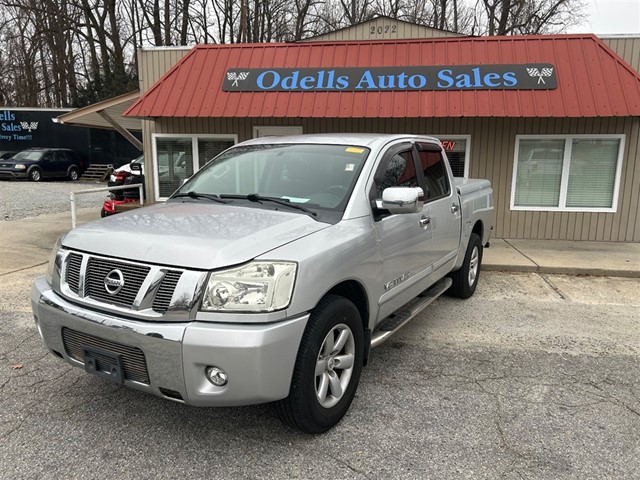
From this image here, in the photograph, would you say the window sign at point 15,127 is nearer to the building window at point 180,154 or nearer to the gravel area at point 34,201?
the gravel area at point 34,201

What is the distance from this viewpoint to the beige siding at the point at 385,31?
10.9 m

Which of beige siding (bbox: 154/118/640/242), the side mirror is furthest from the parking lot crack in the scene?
the side mirror

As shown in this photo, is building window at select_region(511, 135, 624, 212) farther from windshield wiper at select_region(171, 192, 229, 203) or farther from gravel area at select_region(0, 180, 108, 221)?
gravel area at select_region(0, 180, 108, 221)

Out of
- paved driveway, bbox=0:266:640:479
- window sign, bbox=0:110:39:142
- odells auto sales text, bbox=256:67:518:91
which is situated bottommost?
paved driveway, bbox=0:266:640:479

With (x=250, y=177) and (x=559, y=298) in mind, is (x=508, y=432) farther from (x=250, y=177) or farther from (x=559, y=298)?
(x=559, y=298)

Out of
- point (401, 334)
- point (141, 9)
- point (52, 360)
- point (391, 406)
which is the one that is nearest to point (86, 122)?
point (52, 360)

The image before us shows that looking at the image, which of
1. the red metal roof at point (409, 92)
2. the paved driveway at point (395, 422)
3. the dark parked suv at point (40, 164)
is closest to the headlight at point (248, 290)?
the paved driveway at point (395, 422)

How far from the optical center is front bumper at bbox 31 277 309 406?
2486 millimetres

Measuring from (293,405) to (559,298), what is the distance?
4.67 m

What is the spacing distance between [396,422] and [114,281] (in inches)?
76.0

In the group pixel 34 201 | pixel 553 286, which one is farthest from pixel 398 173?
pixel 34 201

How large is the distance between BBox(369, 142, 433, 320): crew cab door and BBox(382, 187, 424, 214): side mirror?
0.34 feet

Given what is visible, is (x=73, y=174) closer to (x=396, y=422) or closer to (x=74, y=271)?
(x=74, y=271)

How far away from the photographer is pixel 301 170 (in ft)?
12.8
